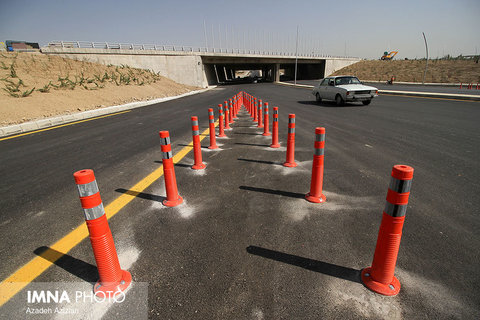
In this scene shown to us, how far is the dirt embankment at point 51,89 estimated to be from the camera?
41.3 feet

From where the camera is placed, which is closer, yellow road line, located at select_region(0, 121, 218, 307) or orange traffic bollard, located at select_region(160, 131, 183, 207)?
yellow road line, located at select_region(0, 121, 218, 307)

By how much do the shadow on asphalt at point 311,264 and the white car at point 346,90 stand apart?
13850mm

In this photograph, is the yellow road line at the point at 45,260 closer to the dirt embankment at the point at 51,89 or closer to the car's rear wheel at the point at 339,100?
the dirt embankment at the point at 51,89

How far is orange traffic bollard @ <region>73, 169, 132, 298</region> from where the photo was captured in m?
2.06

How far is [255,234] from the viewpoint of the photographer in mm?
3092

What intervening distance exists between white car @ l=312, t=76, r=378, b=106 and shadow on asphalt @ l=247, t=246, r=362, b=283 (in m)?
13.8

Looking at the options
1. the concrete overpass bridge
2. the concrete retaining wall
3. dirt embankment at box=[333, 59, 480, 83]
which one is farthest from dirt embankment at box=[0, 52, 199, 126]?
the concrete retaining wall

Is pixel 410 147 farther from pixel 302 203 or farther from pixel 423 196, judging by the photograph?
pixel 302 203

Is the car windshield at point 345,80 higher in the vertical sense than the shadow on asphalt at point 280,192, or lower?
higher

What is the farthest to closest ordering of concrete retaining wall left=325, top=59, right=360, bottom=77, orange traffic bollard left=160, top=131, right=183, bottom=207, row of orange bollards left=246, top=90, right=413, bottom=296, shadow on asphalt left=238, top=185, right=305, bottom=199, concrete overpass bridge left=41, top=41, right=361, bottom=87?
concrete retaining wall left=325, top=59, right=360, bottom=77
concrete overpass bridge left=41, top=41, right=361, bottom=87
shadow on asphalt left=238, top=185, right=305, bottom=199
orange traffic bollard left=160, top=131, right=183, bottom=207
row of orange bollards left=246, top=90, right=413, bottom=296

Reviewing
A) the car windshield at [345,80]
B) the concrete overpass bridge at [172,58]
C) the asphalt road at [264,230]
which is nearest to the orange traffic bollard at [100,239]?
the asphalt road at [264,230]

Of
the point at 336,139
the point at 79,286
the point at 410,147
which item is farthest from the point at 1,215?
the point at 410,147

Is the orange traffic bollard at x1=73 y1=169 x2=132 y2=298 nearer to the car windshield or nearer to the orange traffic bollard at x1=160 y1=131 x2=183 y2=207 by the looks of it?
the orange traffic bollard at x1=160 y1=131 x2=183 y2=207

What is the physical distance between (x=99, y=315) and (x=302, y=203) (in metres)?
2.81
